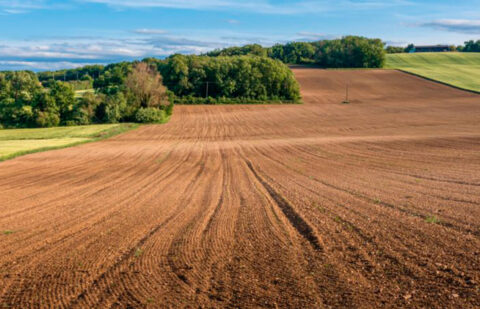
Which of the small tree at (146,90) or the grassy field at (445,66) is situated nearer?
the small tree at (146,90)

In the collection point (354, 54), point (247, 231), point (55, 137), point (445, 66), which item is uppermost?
point (354, 54)

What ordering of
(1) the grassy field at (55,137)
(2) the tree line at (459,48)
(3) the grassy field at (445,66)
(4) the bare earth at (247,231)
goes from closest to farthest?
1. (4) the bare earth at (247,231)
2. (1) the grassy field at (55,137)
3. (3) the grassy field at (445,66)
4. (2) the tree line at (459,48)

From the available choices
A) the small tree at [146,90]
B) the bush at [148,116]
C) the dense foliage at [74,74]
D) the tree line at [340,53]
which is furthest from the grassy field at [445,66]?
the dense foliage at [74,74]

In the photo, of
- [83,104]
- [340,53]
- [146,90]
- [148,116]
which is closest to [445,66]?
[340,53]

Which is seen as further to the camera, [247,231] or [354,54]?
[354,54]

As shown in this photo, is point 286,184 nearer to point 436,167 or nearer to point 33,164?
point 436,167

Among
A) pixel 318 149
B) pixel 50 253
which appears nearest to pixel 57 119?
pixel 318 149

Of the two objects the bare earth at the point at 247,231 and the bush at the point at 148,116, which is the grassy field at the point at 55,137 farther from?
the bare earth at the point at 247,231

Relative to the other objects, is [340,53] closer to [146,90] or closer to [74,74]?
[146,90]
